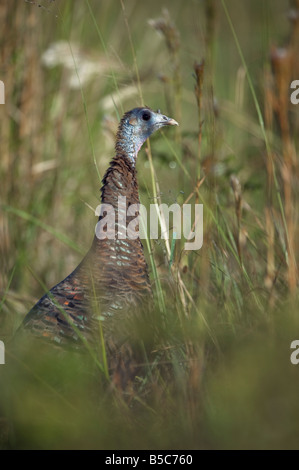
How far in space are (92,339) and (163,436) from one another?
28.9 inches

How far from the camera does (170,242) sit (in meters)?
2.70

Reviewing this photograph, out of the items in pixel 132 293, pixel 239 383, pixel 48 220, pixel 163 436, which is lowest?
pixel 163 436

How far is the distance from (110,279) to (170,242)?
1.55 ft

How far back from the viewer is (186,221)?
8.09 feet

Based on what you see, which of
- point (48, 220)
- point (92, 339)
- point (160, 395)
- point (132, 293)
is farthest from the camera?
point (48, 220)

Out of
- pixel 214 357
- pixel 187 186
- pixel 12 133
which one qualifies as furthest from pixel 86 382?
pixel 12 133

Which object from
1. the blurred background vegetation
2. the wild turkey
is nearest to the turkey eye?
the wild turkey

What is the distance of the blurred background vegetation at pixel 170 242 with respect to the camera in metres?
1.22

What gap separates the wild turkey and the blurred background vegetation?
A: 0.28ft

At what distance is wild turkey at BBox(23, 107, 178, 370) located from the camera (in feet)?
6.81

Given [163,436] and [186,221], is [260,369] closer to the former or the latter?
[163,436]

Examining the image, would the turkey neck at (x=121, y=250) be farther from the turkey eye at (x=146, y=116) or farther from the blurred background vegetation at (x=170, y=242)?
the turkey eye at (x=146, y=116)

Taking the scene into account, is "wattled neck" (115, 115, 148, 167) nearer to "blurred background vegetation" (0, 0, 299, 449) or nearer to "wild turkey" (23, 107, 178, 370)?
"wild turkey" (23, 107, 178, 370)

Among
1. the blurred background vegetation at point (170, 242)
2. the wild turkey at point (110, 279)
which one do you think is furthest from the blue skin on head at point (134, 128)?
the blurred background vegetation at point (170, 242)
